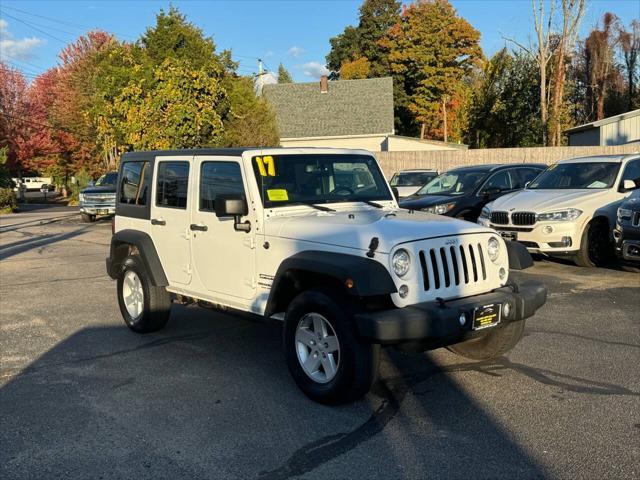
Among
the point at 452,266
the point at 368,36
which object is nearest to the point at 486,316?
the point at 452,266

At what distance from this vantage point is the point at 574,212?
9.99 m

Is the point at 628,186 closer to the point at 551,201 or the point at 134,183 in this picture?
the point at 551,201

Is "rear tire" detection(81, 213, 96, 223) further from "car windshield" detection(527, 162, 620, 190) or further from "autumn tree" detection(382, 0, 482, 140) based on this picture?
"autumn tree" detection(382, 0, 482, 140)

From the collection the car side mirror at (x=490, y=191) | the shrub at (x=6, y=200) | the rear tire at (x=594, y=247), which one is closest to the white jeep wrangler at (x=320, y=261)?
the rear tire at (x=594, y=247)

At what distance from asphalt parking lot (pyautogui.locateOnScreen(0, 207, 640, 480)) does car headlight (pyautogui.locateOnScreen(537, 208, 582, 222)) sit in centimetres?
269

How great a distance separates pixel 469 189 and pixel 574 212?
3274 millimetres

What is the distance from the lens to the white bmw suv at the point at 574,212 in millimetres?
9969

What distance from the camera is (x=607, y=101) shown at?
176 ft

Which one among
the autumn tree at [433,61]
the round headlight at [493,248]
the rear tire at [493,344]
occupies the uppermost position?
the autumn tree at [433,61]

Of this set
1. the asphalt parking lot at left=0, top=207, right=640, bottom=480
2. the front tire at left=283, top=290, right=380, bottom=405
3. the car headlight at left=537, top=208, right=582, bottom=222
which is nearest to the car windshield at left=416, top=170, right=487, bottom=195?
the car headlight at left=537, top=208, right=582, bottom=222

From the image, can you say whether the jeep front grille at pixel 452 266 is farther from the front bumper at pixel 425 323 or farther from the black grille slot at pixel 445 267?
the front bumper at pixel 425 323

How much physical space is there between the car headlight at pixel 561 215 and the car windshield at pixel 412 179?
30.0 ft

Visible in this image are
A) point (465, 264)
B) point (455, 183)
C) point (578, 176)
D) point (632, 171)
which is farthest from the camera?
point (455, 183)

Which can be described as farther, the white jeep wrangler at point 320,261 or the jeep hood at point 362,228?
the jeep hood at point 362,228
